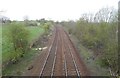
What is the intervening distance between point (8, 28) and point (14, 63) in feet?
19.6

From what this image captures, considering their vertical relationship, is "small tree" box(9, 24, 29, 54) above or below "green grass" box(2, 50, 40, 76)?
above

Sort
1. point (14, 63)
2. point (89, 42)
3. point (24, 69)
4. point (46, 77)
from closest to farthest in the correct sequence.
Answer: point (46, 77) → point (24, 69) → point (14, 63) → point (89, 42)

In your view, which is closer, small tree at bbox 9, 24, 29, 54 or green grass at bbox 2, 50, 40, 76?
green grass at bbox 2, 50, 40, 76

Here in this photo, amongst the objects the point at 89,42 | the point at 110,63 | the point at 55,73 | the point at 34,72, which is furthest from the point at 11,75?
the point at 89,42

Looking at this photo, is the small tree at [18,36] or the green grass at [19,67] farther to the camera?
the small tree at [18,36]

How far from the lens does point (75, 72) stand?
72.0 ft

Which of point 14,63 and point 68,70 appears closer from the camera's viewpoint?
point 68,70

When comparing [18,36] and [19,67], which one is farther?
[18,36]

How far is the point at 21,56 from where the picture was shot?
100 ft

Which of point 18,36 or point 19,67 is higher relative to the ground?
point 18,36

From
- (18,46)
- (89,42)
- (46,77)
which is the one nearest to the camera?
(46,77)

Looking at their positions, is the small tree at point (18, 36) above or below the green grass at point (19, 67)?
above

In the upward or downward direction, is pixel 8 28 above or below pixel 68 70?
above

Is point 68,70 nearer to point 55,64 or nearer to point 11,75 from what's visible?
point 55,64
